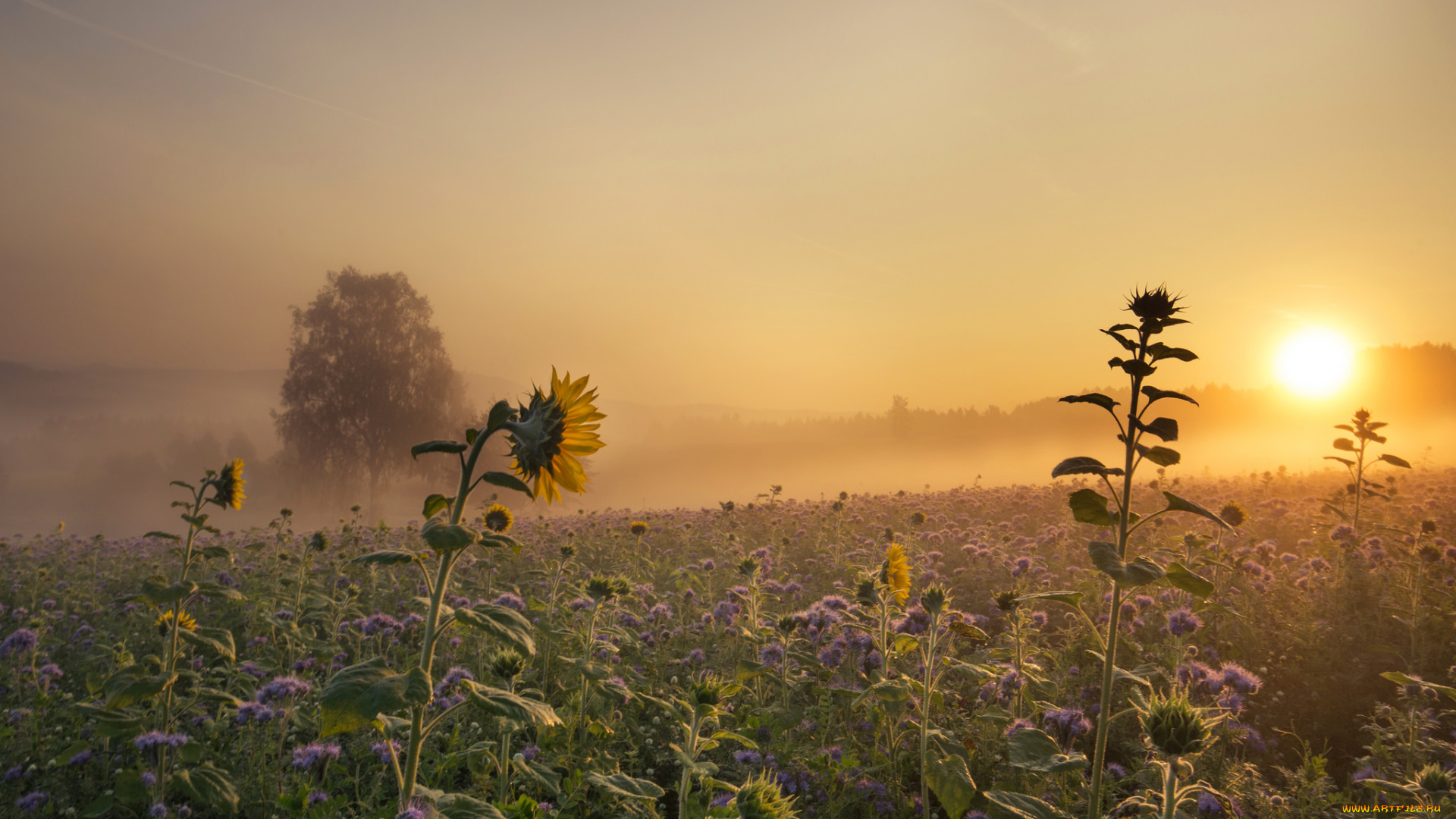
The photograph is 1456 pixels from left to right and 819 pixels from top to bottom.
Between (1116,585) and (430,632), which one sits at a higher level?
(1116,585)

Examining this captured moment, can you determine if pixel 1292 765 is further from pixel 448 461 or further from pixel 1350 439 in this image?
pixel 448 461

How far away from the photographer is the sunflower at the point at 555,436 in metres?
2.00

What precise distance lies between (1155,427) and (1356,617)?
5.82 m

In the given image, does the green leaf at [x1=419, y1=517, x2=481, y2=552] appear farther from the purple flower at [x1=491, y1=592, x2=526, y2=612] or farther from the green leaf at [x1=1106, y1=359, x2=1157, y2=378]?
the purple flower at [x1=491, y1=592, x2=526, y2=612]

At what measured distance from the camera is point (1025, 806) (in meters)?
2.13

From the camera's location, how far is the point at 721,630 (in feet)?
19.2

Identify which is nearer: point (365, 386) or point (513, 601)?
point (513, 601)

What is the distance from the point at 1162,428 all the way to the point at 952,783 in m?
1.74

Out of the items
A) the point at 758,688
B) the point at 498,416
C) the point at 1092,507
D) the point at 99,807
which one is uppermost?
the point at 498,416

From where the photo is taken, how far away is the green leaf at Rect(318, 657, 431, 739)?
1.46 m

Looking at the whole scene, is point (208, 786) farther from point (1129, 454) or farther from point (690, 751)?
point (1129, 454)

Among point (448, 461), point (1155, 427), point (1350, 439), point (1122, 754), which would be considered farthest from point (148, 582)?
point (448, 461)

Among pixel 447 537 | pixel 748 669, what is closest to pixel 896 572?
pixel 748 669

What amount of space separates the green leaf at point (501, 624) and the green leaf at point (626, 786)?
2.10 ft
